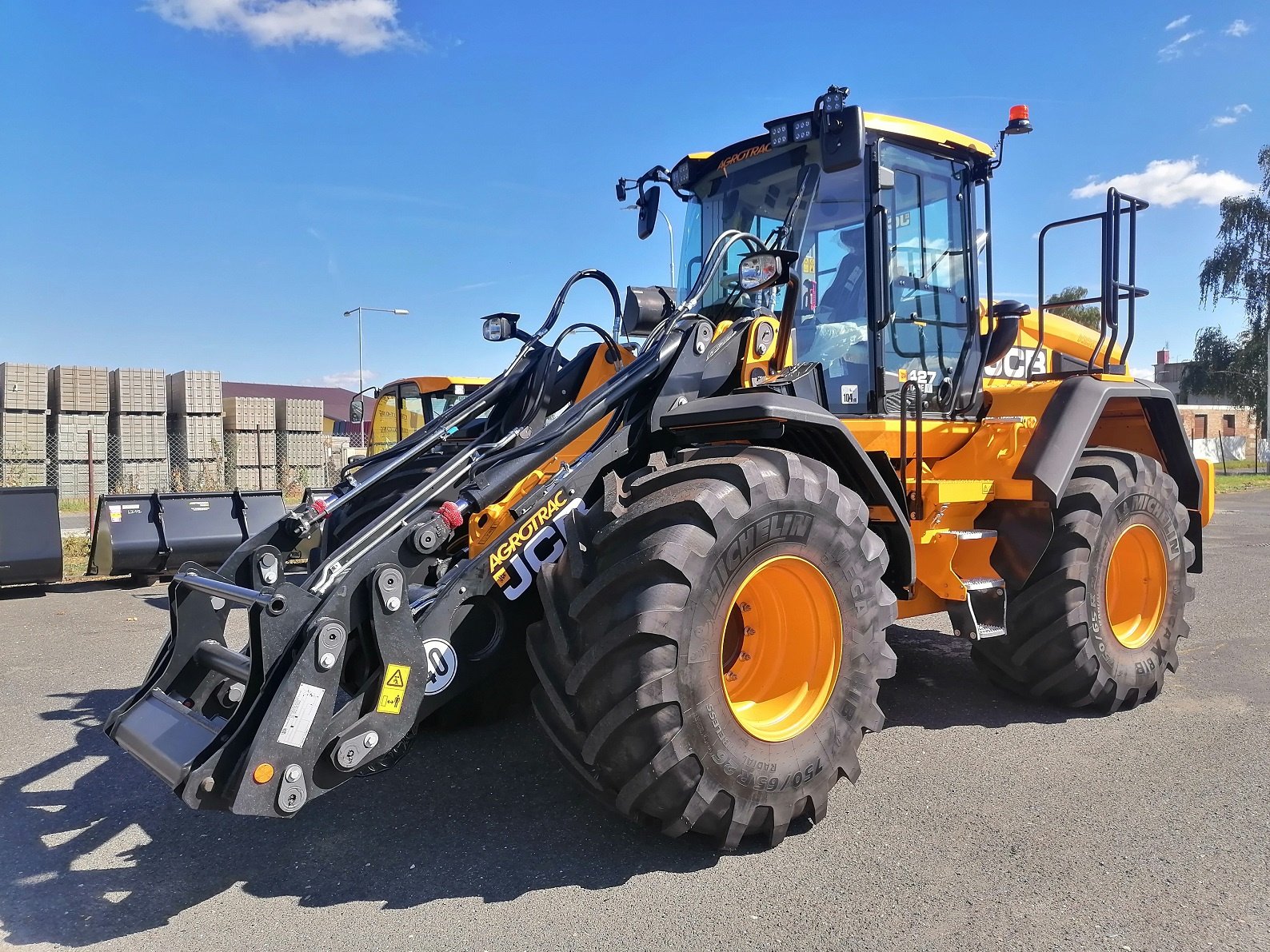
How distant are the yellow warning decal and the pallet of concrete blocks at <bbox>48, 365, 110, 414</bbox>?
18735mm

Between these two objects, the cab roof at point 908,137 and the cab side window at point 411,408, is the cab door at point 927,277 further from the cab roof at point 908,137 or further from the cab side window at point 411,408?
the cab side window at point 411,408

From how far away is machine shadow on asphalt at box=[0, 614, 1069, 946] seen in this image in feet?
10.3

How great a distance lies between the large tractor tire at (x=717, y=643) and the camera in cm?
318

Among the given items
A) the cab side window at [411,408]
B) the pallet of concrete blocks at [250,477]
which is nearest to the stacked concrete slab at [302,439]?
the pallet of concrete blocks at [250,477]

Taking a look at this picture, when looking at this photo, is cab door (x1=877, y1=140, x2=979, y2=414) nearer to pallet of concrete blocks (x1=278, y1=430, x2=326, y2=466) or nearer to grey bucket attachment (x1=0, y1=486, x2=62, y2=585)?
grey bucket attachment (x1=0, y1=486, x2=62, y2=585)

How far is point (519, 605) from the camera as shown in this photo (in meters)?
3.90

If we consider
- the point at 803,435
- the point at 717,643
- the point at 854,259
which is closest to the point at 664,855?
the point at 717,643

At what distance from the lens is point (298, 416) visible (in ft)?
69.3

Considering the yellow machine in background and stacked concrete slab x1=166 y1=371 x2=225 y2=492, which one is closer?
the yellow machine in background

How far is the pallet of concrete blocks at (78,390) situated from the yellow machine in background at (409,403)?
6.83 metres

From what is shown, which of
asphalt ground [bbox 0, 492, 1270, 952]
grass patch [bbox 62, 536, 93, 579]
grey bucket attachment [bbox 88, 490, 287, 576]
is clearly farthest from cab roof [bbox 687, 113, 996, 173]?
grass patch [bbox 62, 536, 93, 579]

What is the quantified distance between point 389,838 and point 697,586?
5.15 ft

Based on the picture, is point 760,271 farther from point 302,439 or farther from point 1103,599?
point 302,439

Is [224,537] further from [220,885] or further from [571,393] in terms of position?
[220,885]
